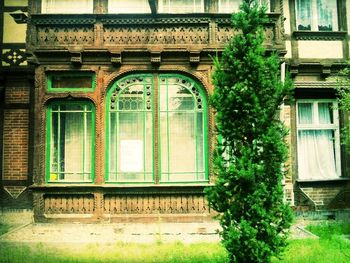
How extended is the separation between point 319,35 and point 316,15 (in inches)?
27.5

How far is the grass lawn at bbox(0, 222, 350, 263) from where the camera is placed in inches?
265

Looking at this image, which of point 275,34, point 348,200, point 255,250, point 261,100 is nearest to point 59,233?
point 255,250

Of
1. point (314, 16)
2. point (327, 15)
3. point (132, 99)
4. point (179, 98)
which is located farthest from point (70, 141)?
point (327, 15)

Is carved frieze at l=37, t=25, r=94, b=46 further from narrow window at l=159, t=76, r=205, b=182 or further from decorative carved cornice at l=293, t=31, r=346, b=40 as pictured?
decorative carved cornice at l=293, t=31, r=346, b=40

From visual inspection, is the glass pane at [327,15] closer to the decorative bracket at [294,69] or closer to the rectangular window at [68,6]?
the decorative bracket at [294,69]

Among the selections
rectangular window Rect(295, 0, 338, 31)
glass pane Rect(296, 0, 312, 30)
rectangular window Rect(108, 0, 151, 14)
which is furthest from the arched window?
rectangular window Rect(295, 0, 338, 31)

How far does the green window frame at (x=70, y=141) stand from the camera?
9.64m

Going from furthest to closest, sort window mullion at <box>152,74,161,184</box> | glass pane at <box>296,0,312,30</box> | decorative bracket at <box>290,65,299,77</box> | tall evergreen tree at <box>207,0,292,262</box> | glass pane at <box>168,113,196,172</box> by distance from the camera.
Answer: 1. glass pane at <box>296,0,312,30</box>
2. decorative bracket at <box>290,65,299,77</box>
3. glass pane at <box>168,113,196,172</box>
4. window mullion at <box>152,74,161,184</box>
5. tall evergreen tree at <box>207,0,292,262</box>

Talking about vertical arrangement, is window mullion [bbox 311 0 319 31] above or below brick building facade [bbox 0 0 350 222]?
above

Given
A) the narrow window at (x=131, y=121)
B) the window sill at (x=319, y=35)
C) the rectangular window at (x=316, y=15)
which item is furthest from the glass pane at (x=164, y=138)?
the rectangular window at (x=316, y=15)

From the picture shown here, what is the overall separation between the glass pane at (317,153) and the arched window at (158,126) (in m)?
3.39

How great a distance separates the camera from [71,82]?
31.9ft

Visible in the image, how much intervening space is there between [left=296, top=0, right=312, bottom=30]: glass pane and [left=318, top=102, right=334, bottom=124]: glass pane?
2.35 metres

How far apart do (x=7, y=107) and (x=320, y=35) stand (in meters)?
9.45
